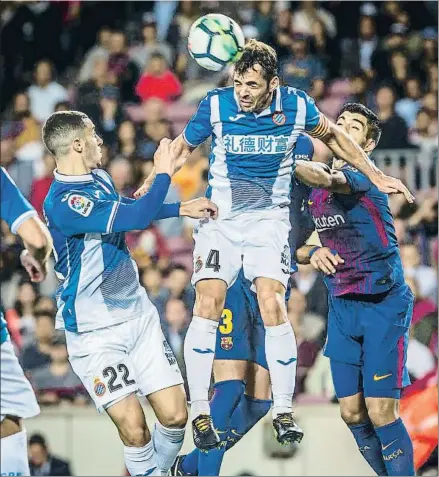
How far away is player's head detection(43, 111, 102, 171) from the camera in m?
7.47

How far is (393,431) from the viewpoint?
8.10 m

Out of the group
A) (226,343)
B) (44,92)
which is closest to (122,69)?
(44,92)

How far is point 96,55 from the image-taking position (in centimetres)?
1486

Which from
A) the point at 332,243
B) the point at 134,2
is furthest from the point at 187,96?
the point at 332,243

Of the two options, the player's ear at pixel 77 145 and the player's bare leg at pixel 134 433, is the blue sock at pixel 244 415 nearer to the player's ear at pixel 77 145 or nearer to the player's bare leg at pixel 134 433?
the player's bare leg at pixel 134 433

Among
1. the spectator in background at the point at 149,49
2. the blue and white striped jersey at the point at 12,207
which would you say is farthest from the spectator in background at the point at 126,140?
the blue and white striped jersey at the point at 12,207

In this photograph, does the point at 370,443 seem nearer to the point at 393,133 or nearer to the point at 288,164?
the point at 288,164

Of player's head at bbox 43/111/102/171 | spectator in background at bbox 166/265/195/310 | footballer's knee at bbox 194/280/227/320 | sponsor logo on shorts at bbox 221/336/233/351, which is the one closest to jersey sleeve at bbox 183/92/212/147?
player's head at bbox 43/111/102/171

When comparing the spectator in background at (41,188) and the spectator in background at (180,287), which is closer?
the spectator in background at (180,287)

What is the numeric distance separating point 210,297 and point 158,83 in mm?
7072

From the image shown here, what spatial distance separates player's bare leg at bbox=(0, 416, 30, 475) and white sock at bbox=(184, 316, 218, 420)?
1146mm

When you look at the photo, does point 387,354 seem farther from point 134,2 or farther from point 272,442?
point 134,2

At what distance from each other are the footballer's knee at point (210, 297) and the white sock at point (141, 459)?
82 centimetres

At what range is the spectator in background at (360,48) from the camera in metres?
14.3
